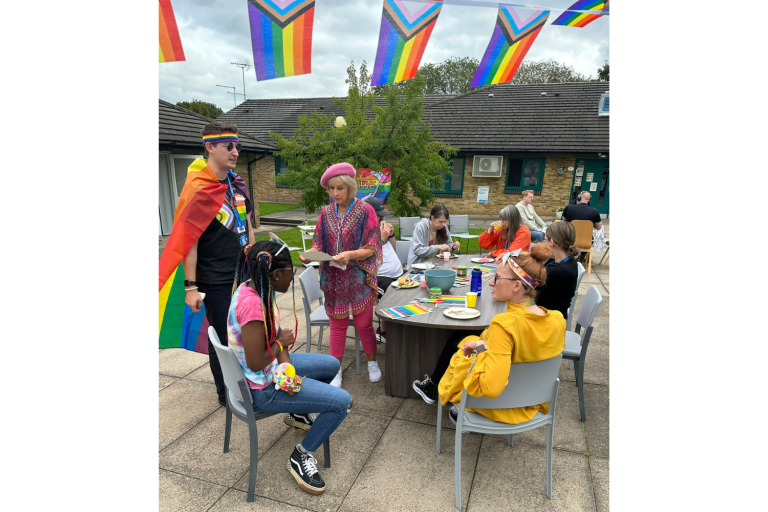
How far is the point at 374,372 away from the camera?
3809 millimetres

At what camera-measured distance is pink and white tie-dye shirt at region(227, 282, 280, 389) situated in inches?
86.2

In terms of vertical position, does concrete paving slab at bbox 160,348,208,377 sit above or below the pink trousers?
below

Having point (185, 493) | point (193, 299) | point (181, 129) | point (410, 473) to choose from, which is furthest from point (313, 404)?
point (181, 129)

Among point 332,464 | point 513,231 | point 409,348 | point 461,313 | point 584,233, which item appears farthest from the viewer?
point 584,233

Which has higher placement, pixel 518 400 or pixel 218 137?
pixel 218 137

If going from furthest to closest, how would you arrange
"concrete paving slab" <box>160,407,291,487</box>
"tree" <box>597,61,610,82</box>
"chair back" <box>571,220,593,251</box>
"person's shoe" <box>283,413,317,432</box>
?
1. "tree" <box>597,61,610,82</box>
2. "chair back" <box>571,220,593,251</box>
3. "person's shoe" <box>283,413,317,432</box>
4. "concrete paving slab" <box>160,407,291,487</box>

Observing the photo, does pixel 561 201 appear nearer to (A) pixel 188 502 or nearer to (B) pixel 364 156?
(B) pixel 364 156

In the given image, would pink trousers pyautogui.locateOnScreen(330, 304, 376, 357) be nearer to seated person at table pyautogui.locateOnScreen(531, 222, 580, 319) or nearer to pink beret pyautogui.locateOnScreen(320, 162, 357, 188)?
pink beret pyautogui.locateOnScreen(320, 162, 357, 188)

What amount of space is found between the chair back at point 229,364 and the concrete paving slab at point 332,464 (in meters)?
0.64

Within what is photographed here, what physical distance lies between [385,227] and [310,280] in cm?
108

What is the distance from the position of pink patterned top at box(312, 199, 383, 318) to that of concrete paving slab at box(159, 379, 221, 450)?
1.31 m

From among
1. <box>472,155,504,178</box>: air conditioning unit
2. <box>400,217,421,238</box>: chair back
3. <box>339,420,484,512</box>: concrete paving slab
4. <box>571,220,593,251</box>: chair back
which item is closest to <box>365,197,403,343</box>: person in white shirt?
<box>339,420,484,512</box>: concrete paving slab

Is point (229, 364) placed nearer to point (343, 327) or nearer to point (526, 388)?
point (343, 327)

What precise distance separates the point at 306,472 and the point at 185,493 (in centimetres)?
76
